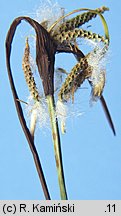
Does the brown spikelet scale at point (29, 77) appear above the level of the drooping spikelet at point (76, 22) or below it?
below

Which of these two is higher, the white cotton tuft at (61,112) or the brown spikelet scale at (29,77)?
the brown spikelet scale at (29,77)

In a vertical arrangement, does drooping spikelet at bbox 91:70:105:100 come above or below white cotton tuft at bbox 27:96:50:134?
above

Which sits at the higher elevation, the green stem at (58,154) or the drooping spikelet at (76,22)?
the drooping spikelet at (76,22)

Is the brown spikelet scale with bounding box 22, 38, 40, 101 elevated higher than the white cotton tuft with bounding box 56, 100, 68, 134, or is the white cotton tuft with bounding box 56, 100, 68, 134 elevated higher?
the brown spikelet scale with bounding box 22, 38, 40, 101

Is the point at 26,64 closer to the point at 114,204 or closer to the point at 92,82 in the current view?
the point at 92,82

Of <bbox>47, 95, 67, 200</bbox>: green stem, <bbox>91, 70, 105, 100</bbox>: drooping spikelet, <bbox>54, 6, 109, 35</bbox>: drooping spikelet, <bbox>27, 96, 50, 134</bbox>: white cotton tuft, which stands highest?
<bbox>54, 6, 109, 35</bbox>: drooping spikelet

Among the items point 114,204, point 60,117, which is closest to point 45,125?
point 60,117

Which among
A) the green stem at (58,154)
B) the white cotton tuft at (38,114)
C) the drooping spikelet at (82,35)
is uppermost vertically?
the drooping spikelet at (82,35)

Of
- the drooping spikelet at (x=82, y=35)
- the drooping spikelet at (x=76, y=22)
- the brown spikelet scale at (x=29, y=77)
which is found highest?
the drooping spikelet at (x=76, y=22)
